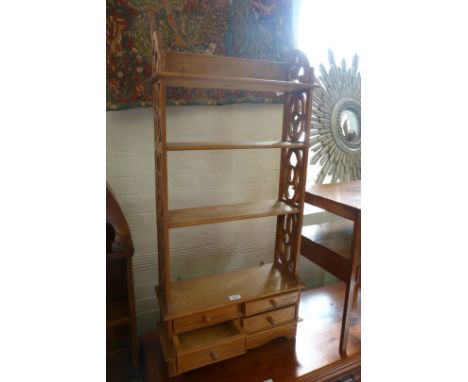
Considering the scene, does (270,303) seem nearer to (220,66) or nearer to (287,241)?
(287,241)

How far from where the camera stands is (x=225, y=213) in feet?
4.09

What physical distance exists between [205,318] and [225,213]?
Answer: 0.45 m

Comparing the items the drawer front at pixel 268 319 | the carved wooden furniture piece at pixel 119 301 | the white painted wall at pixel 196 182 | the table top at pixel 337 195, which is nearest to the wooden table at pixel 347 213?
the table top at pixel 337 195

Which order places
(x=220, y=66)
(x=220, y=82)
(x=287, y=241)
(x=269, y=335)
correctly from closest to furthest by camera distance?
1. (x=220, y=82)
2. (x=220, y=66)
3. (x=269, y=335)
4. (x=287, y=241)

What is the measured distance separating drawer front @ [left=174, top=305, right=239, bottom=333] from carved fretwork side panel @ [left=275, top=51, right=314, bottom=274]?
0.36 m

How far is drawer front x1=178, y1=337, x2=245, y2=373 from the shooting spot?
117cm

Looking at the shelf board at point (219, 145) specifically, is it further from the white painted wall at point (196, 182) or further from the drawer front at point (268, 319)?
the drawer front at point (268, 319)

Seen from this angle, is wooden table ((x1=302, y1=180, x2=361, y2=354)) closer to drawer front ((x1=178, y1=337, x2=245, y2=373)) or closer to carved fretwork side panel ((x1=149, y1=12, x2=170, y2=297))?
drawer front ((x1=178, y1=337, x2=245, y2=373))

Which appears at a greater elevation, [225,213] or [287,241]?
[225,213]

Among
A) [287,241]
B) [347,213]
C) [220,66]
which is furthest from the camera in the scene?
[287,241]

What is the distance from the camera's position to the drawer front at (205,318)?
3.89 ft

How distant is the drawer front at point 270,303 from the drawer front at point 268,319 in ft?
0.11

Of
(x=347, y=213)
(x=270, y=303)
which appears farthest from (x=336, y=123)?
(x=270, y=303)

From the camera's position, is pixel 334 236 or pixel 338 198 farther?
pixel 334 236
